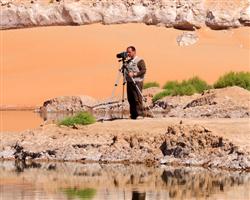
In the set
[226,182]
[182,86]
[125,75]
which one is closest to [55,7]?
[182,86]

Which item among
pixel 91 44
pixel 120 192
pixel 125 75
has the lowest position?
pixel 120 192

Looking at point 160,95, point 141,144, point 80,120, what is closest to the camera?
point 141,144

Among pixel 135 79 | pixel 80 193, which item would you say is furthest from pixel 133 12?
pixel 80 193

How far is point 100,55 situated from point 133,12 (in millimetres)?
2888

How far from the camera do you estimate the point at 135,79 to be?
21.1 metres

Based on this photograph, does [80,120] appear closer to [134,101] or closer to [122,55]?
[134,101]

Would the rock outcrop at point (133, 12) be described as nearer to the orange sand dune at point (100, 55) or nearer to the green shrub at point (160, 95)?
the orange sand dune at point (100, 55)

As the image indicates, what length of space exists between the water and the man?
3.17 meters

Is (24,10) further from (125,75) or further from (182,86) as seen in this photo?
(125,75)

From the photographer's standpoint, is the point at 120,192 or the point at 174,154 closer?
the point at 120,192

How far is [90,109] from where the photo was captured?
1310 inches

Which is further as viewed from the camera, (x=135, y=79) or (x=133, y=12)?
(x=133, y=12)

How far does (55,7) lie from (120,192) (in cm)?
4202

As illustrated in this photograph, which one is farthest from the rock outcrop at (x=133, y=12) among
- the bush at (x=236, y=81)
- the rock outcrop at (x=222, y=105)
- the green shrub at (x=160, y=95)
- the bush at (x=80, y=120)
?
the bush at (x=80, y=120)
